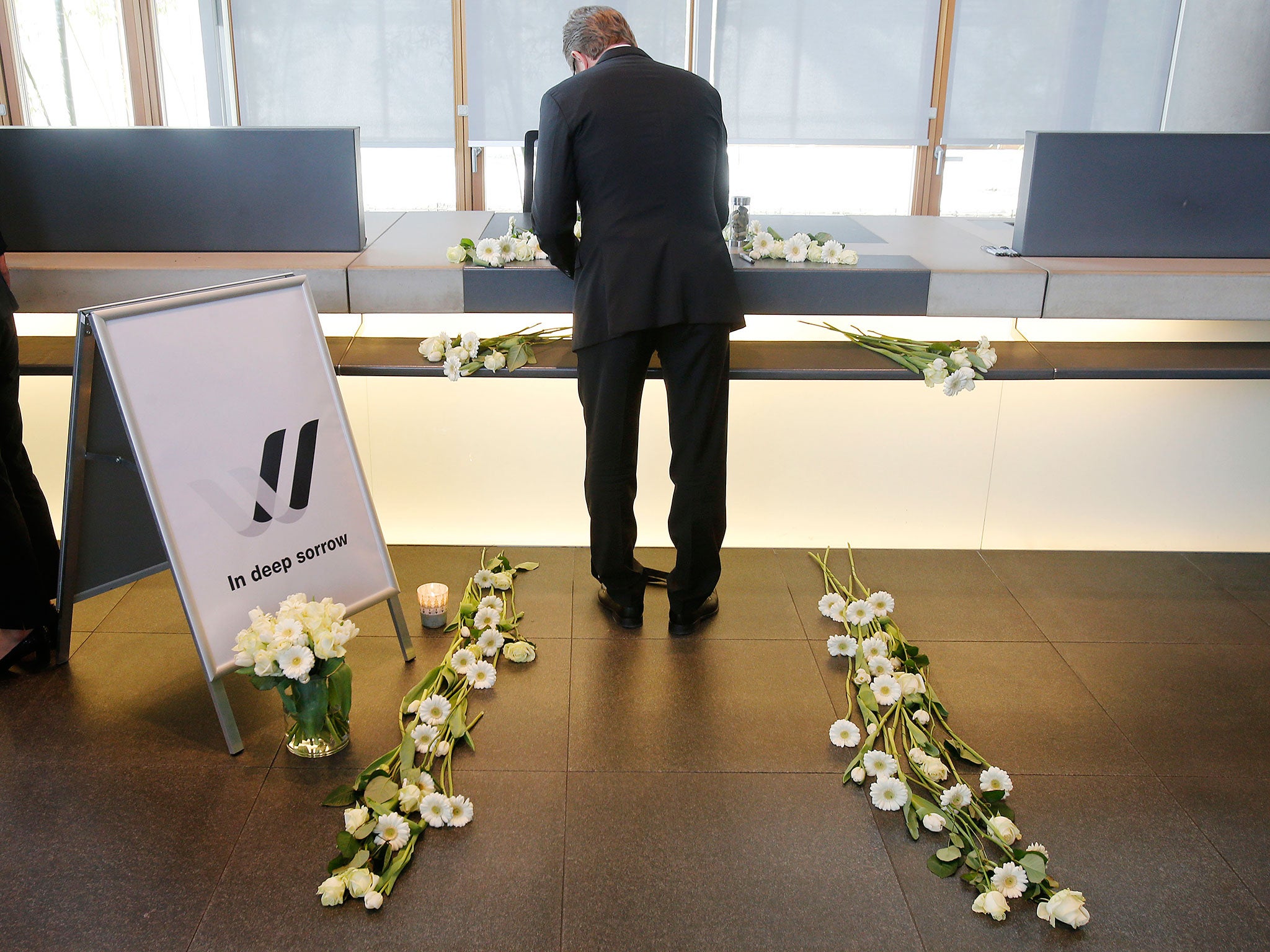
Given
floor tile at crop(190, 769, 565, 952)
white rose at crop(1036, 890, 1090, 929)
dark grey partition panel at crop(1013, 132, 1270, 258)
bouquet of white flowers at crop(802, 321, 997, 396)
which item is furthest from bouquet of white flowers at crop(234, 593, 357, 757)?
dark grey partition panel at crop(1013, 132, 1270, 258)

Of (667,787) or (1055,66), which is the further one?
(1055,66)

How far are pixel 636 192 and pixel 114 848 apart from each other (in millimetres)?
1698

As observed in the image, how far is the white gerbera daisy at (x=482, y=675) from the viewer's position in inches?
96.4

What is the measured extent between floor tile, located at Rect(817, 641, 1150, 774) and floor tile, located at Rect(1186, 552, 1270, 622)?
2.50 ft

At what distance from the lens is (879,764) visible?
2121 mm

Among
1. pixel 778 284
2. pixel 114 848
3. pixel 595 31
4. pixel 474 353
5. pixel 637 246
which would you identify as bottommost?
pixel 114 848

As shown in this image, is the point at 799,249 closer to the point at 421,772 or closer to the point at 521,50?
the point at 421,772

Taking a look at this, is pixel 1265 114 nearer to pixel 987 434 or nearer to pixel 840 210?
pixel 840 210

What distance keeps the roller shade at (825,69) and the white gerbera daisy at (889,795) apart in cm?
429

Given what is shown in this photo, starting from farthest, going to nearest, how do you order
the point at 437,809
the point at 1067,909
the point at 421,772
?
the point at 421,772
the point at 437,809
the point at 1067,909

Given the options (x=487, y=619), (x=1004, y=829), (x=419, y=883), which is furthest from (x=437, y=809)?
(x=1004, y=829)

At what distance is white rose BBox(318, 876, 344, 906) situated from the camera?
1.78m

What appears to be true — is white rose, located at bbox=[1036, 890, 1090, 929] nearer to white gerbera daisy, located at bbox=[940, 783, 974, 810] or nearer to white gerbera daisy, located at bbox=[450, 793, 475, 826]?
white gerbera daisy, located at bbox=[940, 783, 974, 810]

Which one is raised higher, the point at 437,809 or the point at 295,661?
the point at 295,661
